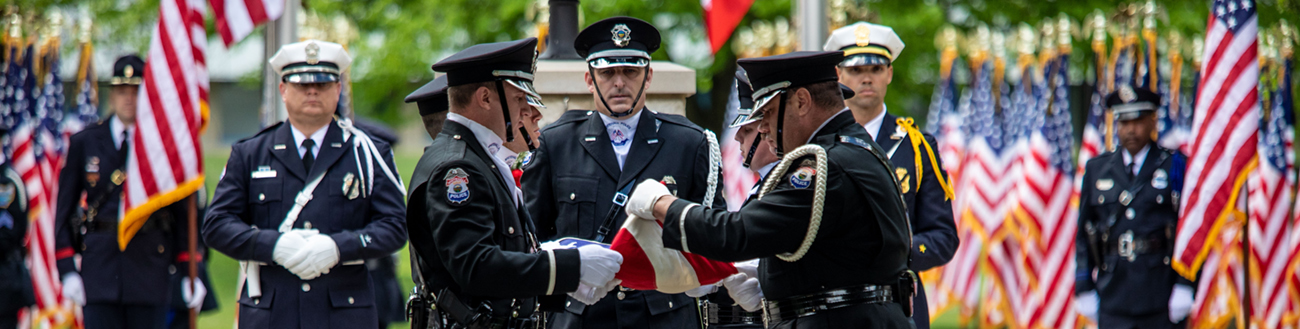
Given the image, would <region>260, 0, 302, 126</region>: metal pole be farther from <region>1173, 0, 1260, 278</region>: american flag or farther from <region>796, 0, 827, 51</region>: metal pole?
<region>1173, 0, 1260, 278</region>: american flag

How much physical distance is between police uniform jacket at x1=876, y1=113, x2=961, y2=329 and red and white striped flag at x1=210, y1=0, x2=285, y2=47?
4.44 m

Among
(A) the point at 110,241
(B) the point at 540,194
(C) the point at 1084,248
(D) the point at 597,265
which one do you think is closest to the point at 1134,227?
(C) the point at 1084,248

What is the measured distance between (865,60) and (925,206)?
0.82 m

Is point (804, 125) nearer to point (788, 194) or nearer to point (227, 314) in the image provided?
point (788, 194)

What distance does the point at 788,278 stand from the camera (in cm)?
381

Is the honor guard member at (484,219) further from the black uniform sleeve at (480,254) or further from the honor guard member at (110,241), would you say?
the honor guard member at (110,241)

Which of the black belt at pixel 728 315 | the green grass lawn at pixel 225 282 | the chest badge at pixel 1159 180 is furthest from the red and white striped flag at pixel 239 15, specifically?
the chest badge at pixel 1159 180

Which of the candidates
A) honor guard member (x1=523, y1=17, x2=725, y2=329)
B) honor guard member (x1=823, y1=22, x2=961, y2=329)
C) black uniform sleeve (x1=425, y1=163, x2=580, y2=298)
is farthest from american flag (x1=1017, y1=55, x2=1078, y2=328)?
black uniform sleeve (x1=425, y1=163, x2=580, y2=298)

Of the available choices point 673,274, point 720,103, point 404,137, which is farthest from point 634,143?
point 404,137

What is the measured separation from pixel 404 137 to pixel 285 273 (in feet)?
102

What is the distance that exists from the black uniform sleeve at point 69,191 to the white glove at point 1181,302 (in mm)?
7067

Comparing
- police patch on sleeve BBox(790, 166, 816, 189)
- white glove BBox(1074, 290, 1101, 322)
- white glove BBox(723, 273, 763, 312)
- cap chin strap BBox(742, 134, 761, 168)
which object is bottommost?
white glove BBox(1074, 290, 1101, 322)

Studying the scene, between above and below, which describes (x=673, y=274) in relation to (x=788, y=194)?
below

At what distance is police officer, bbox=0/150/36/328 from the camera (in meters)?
8.73
